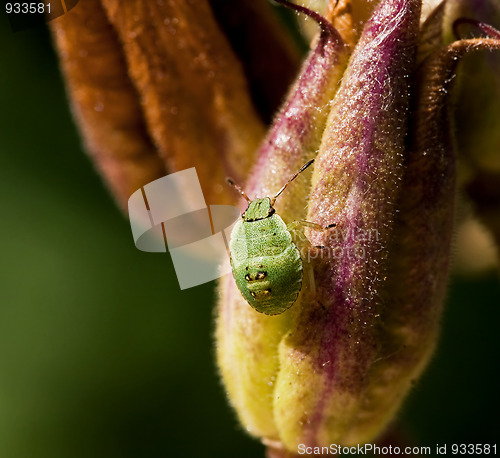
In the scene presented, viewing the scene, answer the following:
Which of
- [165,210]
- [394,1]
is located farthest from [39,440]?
[394,1]

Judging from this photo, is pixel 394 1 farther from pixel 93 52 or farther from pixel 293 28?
pixel 293 28

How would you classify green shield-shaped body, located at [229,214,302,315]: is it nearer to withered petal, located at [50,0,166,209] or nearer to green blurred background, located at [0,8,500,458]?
withered petal, located at [50,0,166,209]

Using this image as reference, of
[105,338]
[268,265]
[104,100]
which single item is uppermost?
[104,100]

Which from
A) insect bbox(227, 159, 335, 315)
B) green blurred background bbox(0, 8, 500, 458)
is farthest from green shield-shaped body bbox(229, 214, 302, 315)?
green blurred background bbox(0, 8, 500, 458)

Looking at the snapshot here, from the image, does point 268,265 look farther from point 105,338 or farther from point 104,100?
point 105,338

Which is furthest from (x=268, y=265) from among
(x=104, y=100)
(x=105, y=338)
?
(x=105, y=338)
